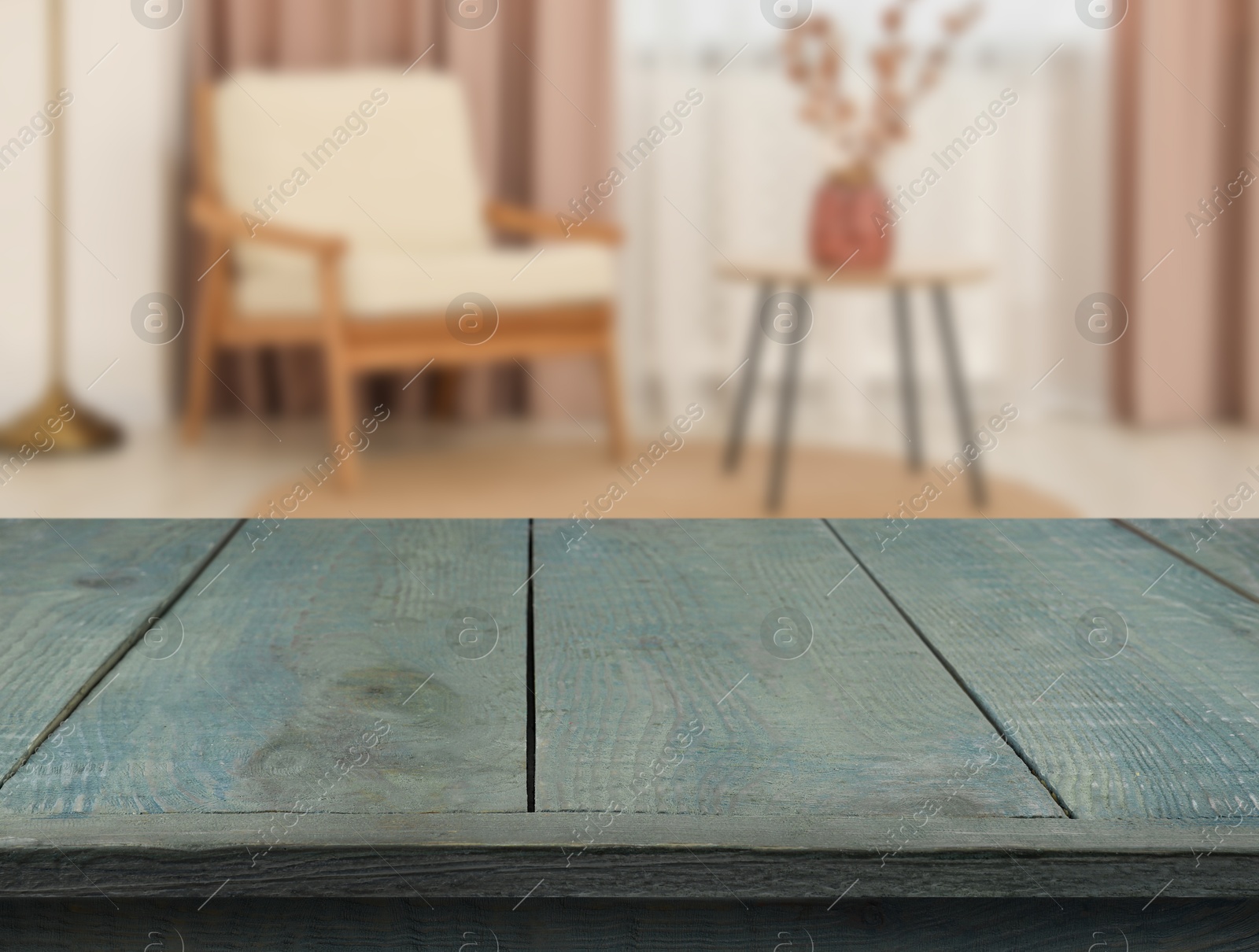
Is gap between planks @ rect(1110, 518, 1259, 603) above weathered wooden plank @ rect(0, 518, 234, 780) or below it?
below

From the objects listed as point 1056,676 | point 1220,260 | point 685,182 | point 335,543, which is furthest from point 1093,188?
point 335,543

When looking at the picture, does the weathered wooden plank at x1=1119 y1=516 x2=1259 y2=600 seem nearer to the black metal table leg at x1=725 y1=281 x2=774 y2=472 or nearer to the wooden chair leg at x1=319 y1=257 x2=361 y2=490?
the black metal table leg at x1=725 y1=281 x2=774 y2=472

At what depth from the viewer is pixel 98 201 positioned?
568 millimetres

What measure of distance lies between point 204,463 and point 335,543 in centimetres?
10

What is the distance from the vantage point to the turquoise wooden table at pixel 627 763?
27 cm

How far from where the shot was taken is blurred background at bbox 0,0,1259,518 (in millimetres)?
558

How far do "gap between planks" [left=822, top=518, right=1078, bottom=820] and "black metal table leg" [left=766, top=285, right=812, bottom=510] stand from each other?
117 mm

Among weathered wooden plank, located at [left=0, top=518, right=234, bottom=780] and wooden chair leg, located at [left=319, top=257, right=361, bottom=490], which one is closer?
weathered wooden plank, located at [left=0, top=518, right=234, bottom=780]

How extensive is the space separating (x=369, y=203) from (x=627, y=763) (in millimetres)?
374

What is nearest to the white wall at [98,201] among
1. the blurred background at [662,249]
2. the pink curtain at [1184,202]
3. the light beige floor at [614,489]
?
the blurred background at [662,249]

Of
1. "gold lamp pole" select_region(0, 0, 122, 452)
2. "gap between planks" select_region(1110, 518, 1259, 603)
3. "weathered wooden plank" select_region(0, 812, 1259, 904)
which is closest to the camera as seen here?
"weathered wooden plank" select_region(0, 812, 1259, 904)

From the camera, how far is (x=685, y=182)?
0.59m

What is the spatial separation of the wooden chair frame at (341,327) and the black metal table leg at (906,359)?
0.15 metres

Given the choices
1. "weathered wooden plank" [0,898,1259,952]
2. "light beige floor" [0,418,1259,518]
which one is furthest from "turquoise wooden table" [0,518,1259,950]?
"light beige floor" [0,418,1259,518]
